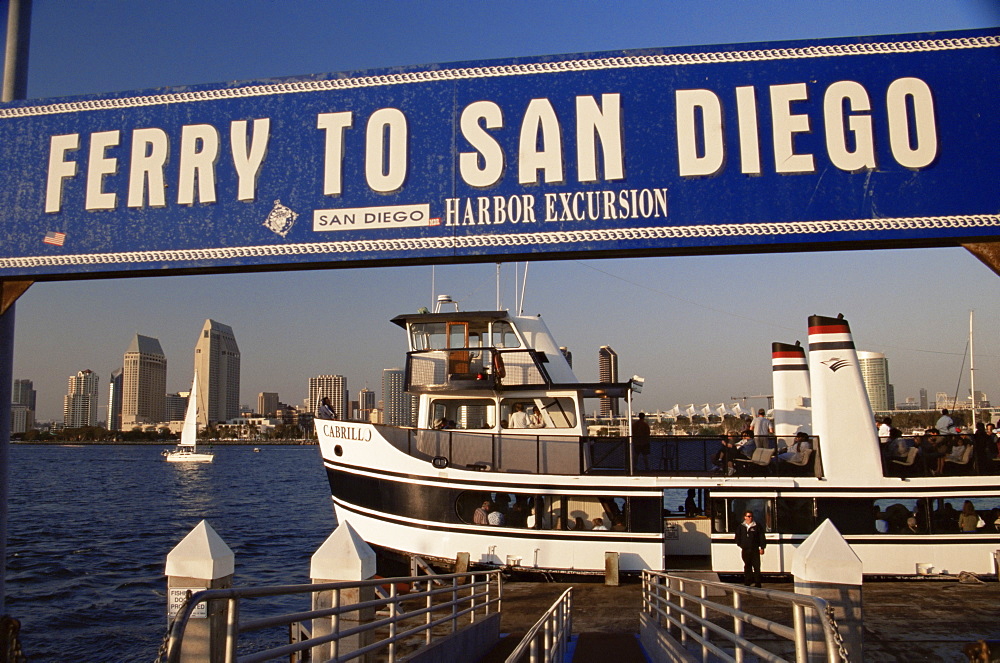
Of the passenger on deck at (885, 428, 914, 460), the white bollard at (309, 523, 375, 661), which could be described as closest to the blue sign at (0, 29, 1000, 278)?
the white bollard at (309, 523, 375, 661)

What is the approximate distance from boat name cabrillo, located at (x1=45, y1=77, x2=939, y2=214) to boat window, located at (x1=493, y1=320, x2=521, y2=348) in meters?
14.3

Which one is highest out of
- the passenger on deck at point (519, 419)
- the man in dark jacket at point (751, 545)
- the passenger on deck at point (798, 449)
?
the passenger on deck at point (519, 419)

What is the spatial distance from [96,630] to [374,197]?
714 inches

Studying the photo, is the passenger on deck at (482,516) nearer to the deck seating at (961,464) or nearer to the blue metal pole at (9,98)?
the deck seating at (961,464)

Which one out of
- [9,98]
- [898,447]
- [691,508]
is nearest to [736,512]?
[691,508]

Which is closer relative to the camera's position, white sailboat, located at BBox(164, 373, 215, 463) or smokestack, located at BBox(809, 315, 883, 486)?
smokestack, located at BBox(809, 315, 883, 486)

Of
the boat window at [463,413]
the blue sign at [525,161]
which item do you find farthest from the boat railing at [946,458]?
the blue sign at [525,161]

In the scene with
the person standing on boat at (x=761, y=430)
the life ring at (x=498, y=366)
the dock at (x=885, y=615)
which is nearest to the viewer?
the dock at (x=885, y=615)

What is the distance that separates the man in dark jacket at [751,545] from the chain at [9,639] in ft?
44.4

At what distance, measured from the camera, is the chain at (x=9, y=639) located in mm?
7148

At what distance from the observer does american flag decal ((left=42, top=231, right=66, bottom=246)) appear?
691 cm

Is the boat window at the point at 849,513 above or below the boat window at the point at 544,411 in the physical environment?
below

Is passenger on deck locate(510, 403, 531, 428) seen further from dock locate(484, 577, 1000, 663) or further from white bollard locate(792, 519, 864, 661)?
white bollard locate(792, 519, 864, 661)

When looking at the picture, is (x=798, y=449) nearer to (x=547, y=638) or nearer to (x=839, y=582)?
(x=547, y=638)
